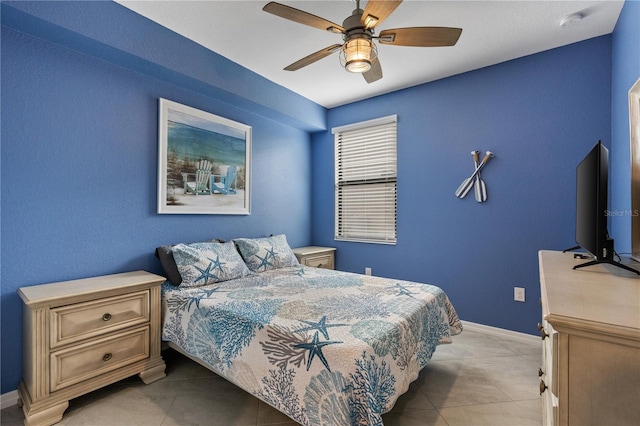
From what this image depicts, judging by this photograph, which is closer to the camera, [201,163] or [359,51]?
[359,51]

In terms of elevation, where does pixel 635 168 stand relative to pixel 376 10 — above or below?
below

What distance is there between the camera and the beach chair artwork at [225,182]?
3.01 m

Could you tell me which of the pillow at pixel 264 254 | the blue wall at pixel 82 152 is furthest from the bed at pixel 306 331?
the blue wall at pixel 82 152

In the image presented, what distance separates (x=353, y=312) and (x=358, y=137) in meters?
2.70

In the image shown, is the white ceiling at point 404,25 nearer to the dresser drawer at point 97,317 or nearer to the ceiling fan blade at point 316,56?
the ceiling fan blade at point 316,56

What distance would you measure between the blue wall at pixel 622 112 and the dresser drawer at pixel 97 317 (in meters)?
3.22

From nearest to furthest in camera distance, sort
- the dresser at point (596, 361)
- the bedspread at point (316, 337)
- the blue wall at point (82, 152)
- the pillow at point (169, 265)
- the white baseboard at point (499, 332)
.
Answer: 1. the dresser at point (596, 361)
2. the bedspread at point (316, 337)
3. the blue wall at point (82, 152)
4. the pillow at point (169, 265)
5. the white baseboard at point (499, 332)

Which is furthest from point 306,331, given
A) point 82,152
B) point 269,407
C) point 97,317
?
point 82,152

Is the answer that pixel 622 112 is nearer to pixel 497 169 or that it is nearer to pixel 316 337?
pixel 497 169

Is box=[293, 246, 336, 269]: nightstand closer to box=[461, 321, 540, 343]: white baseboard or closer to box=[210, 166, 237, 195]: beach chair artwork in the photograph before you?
box=[210, 166, 237, 195]: beach chair artwork

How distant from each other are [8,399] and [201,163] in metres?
2.10

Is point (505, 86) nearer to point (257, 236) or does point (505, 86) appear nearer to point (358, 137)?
point (358, 137)

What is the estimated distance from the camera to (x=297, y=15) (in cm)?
165

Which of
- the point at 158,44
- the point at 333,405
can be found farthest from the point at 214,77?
the point at 333,405
